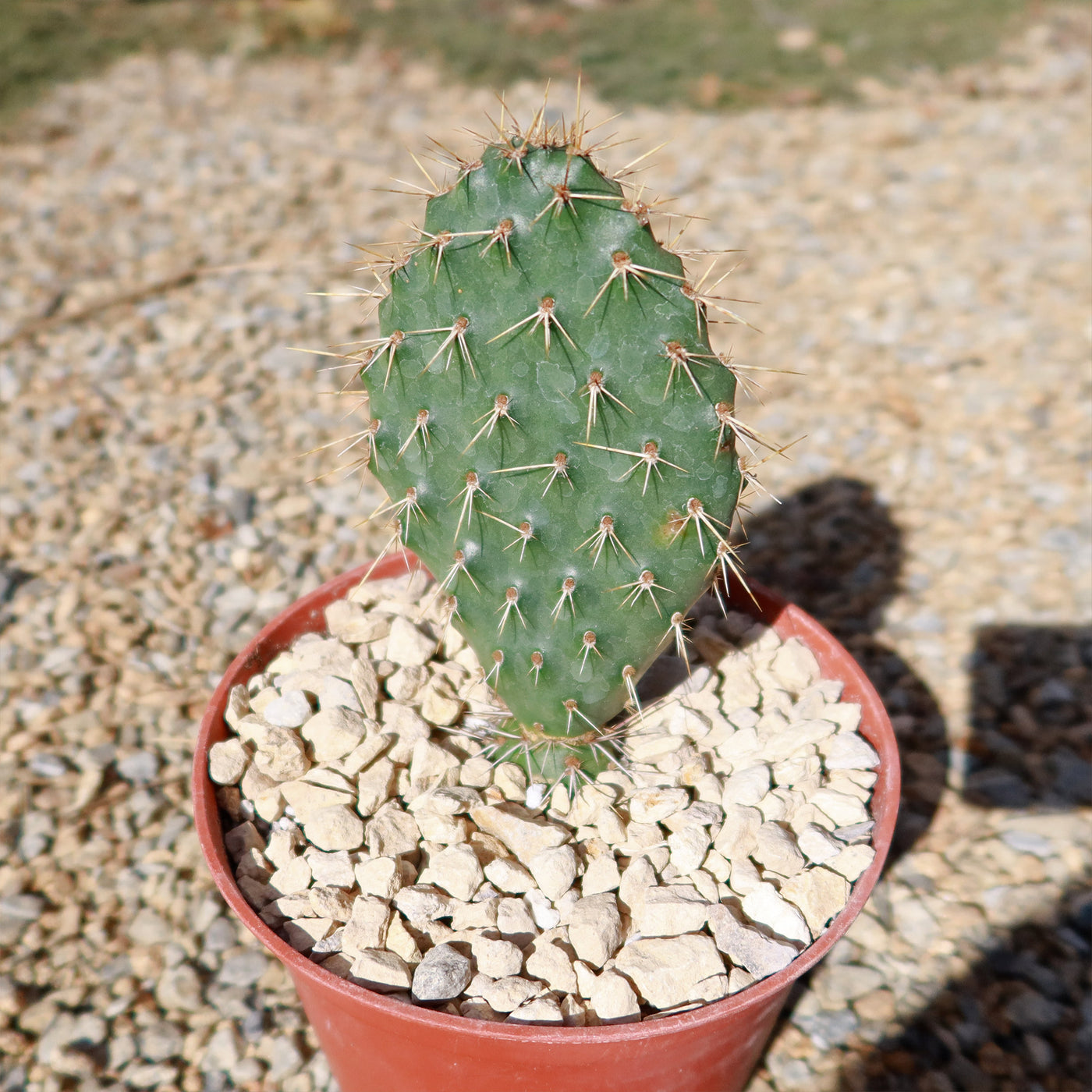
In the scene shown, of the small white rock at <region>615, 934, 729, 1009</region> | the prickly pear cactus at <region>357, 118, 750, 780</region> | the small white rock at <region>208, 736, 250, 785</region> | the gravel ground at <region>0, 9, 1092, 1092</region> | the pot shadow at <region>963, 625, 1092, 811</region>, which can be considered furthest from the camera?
the pot shadow at <region>963, 625, 1092, 811</region>

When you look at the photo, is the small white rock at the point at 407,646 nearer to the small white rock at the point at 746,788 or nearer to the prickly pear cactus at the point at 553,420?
the prickly pear cactus at the point at 553,420

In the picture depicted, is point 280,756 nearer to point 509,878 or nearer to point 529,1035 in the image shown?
point 509,878

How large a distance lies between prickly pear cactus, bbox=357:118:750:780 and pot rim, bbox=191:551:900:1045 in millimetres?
332

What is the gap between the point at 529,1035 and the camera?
3.82 ft

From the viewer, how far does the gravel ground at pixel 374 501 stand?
70.2 inches

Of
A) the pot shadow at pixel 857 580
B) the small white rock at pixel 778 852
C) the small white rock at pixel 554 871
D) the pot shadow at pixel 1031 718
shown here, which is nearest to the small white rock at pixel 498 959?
the small white rock at pixel 554 871

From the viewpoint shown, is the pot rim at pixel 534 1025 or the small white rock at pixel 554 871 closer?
the pot rim at pixel 534 1025

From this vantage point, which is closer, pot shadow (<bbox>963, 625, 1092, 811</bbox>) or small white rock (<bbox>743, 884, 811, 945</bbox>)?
small white rock (<bbox>743, 884, 811, 945</bbox>)

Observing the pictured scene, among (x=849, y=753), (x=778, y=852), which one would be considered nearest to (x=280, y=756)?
(x=778, y=852)

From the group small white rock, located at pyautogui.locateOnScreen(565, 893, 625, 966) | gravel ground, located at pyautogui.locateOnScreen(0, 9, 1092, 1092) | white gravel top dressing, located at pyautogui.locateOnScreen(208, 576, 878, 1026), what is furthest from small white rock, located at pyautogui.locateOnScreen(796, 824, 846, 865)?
gravel ground, located at pyautogui.locateOnScreen(0, 9, 1092, 1092)

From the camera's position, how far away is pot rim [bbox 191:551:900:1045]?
1.17 meters

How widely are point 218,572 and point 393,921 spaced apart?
1.34 m

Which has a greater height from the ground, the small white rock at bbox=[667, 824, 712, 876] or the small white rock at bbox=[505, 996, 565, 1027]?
the small white rock at bbox=[667, 824, 712, 876]

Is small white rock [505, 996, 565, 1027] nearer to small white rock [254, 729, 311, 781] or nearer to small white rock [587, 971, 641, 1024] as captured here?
small white rock [587, 971, 641, 1024]
